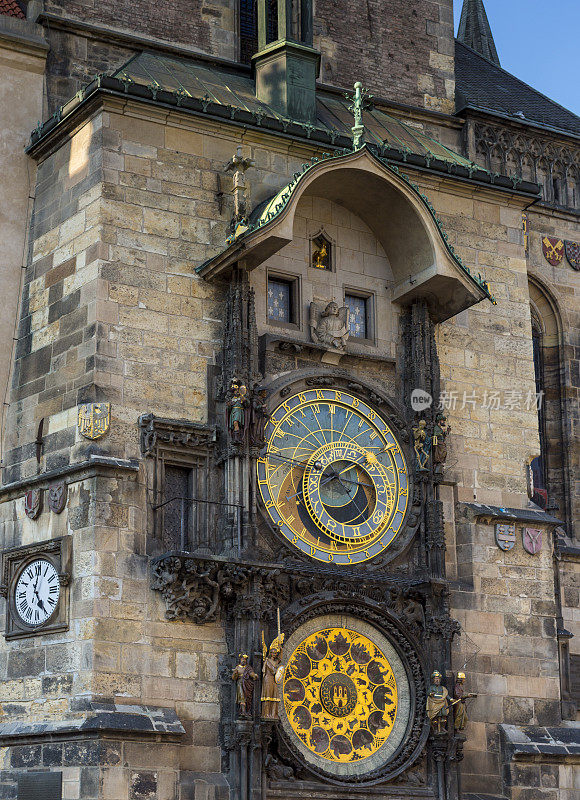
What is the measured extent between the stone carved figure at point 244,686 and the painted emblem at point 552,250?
968 cm

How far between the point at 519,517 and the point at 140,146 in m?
Result: 6.57

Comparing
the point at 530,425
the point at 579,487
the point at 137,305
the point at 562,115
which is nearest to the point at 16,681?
the point at 137,305

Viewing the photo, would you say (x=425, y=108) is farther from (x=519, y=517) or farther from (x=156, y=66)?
(x=519, y=517)

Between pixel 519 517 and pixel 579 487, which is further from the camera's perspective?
pixel 579 487

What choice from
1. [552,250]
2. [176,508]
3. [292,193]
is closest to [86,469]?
[176,508]

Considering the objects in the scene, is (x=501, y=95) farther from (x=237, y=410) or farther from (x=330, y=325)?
(x=237, y=410)

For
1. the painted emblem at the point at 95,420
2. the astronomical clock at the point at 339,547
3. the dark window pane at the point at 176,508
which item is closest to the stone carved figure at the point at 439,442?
the astronomical clock at the point at 339,547

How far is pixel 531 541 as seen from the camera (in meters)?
19.5

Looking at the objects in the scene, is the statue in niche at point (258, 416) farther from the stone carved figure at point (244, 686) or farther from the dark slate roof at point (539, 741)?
→ the dark slate roof at point (539, 741)

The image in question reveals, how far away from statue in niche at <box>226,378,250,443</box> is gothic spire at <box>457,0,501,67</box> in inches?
519

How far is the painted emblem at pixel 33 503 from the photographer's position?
57.3ft

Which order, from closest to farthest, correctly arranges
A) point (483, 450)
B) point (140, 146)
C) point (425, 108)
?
point (140, 146) < point (483, 450) < point (425, 108)

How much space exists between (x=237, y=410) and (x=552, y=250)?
814cm

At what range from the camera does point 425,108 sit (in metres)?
22.7
